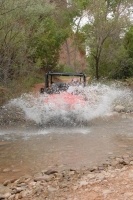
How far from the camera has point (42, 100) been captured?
1255 centimetres

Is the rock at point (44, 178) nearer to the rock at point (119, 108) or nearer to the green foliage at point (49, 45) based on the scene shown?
the rock at point (119, 108)

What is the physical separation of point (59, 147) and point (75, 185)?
3358 millimetres

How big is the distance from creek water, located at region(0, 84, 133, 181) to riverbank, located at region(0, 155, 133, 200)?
0.60 metres

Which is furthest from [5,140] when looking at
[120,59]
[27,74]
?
[120,59]

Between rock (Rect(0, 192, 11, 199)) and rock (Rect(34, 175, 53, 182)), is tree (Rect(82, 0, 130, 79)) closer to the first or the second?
rock (Rect(34, 175, 53, 182))

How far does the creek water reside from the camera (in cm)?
823

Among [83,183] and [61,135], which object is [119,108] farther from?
[83,183]

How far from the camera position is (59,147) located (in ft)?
31.5

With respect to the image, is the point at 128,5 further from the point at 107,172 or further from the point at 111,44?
the point at 107,172

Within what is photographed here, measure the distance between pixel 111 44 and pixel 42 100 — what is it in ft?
58.0

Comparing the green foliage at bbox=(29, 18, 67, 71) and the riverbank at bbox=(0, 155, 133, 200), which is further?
the green foliage at bbox=(29, 18, 67, 71)

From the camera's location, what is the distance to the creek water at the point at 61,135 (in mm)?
8234

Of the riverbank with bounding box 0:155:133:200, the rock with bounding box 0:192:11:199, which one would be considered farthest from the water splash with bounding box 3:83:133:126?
the rock with bounding box 0:192:11:199

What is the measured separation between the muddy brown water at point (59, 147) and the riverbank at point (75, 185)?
55cm
